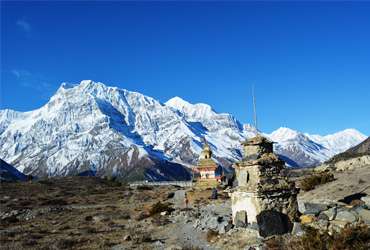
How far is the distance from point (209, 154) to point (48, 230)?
45375 mm

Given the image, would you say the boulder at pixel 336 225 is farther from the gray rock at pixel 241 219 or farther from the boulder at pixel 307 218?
the gray rock at pixel 241 219

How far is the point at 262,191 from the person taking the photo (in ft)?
71.8

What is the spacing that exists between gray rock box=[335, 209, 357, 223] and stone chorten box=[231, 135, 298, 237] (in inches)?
91.2

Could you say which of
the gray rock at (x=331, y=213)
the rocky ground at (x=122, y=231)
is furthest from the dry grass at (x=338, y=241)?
the rocky ground at (x=122, y=231)

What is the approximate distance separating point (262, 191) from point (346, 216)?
13.7 feet

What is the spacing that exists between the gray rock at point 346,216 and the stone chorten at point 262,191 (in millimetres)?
2318

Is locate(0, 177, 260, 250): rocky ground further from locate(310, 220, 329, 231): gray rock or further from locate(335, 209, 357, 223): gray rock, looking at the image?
locate(335, 209, 357, 223): gray rock

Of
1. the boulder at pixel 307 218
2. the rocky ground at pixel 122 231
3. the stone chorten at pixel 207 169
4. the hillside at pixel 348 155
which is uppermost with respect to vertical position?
the hillside at pixel 348 155

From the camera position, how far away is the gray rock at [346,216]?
66.2 ft

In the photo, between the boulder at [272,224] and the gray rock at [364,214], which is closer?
the gray rock at [364,214]

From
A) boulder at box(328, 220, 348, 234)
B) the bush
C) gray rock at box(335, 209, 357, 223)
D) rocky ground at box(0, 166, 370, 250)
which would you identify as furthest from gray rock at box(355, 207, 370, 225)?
the bush

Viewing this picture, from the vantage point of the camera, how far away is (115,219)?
123 ft

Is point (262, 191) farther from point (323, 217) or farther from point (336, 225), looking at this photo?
point (336, 225)

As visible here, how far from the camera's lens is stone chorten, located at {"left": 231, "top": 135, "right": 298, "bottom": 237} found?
2138 cm
